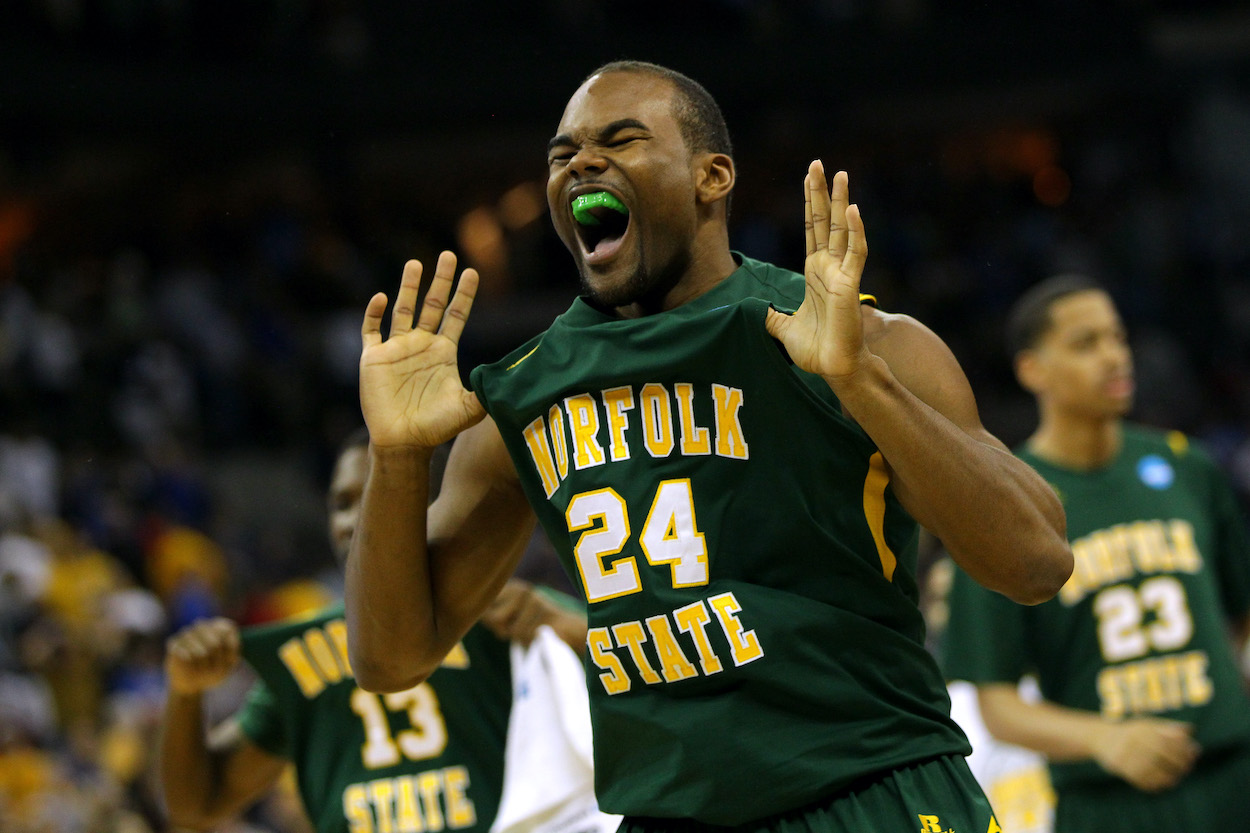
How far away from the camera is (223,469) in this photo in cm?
1521

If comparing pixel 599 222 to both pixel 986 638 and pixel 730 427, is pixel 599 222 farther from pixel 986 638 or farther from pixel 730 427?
pixel 986 638

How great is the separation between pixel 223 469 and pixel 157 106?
15.9ft

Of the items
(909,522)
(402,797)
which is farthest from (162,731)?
(909,522)

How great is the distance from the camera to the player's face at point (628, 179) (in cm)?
277

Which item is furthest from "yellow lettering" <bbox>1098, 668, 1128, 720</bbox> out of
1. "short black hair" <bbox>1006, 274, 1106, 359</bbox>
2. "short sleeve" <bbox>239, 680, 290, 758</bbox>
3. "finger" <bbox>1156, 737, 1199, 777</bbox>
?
"short sleeve" <bbox>239, 680, 290, 758</bbox>

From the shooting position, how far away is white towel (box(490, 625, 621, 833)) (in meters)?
4.14

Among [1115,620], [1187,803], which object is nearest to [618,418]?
[1115,620]

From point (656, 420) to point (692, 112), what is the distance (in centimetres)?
60

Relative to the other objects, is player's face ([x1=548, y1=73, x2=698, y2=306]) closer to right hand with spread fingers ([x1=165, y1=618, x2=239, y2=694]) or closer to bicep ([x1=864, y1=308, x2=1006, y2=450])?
bicep ([x1=864, y1=308, x2=1006, y2=450])

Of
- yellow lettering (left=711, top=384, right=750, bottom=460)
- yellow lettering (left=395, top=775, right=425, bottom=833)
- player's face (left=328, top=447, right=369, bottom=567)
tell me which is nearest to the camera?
yellow lettering (left=711, top=384, right=750, bottom=460)

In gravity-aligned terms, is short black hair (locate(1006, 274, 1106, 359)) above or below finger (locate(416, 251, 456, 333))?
above

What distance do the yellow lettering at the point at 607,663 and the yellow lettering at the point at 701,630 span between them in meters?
0.15

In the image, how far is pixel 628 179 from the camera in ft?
9.04

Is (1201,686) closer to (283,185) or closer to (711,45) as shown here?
(711,45)
